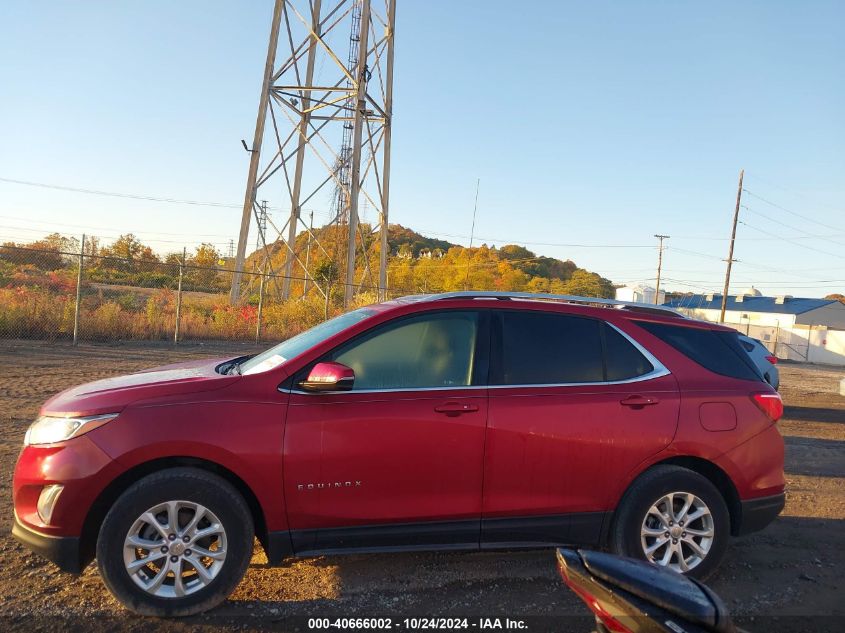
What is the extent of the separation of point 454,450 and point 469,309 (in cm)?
92

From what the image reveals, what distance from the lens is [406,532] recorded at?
3.67 meters

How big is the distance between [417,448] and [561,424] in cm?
91

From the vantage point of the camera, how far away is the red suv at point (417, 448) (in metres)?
3.35

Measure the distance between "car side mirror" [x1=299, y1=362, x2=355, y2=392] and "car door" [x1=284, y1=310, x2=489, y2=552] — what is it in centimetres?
5

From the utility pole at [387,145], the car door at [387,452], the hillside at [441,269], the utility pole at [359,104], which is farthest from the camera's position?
the hillside at [441,269]

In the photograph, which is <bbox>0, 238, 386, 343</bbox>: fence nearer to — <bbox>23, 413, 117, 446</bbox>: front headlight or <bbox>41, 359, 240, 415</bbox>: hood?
<bbox>41, 359, 240, 415</bbox>: hood

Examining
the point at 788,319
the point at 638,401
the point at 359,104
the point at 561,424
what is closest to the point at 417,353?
the point at 561,424

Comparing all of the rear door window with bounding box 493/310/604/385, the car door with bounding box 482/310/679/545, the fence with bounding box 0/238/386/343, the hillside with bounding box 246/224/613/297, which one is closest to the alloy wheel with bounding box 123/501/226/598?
the car door with bounding box 482/310/679/545

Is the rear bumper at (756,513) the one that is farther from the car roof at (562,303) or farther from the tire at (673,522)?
the car roof at (562,303)

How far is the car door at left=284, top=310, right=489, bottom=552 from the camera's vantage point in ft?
11.6

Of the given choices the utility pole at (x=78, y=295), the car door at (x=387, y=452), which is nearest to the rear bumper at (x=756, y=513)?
the car door at (x=387, y=452)

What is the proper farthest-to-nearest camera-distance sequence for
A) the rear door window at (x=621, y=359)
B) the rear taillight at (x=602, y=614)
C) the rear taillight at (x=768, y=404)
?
the rear taillight at (x=768, y=404)
the rear door window at (x=621, y=359)
the rear taillight at (x=602, y=614)

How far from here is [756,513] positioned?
4180 mm

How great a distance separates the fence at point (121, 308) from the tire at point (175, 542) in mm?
10135
